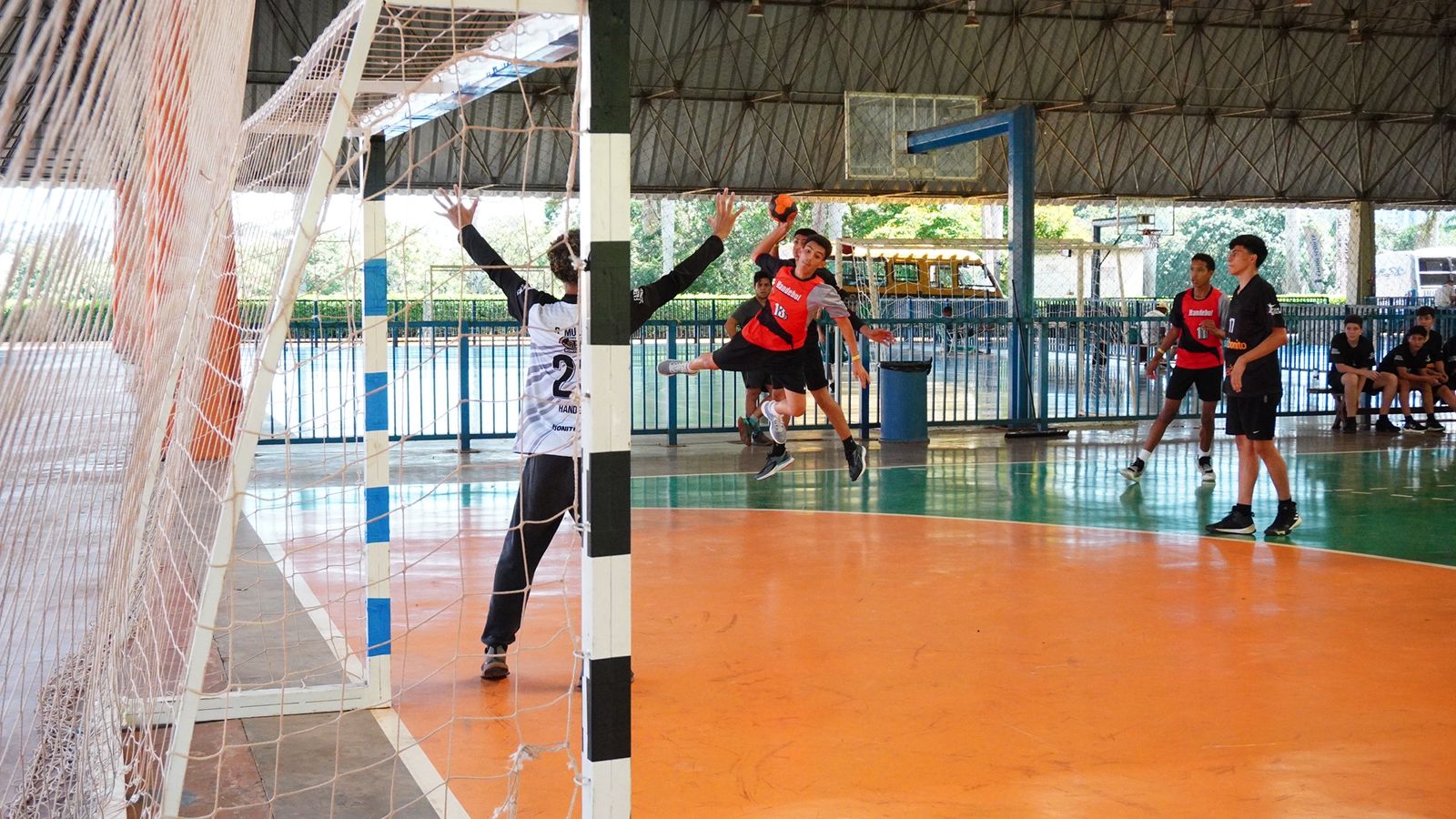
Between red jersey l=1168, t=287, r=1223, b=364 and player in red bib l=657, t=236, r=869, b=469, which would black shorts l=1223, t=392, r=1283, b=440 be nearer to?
red jersey l=1168, t=287, r=1223, b=364

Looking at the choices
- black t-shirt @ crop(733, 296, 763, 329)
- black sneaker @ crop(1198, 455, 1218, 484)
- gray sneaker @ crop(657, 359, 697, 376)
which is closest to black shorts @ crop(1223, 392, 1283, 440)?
black sneaker @ crop(1198, 455, 1218, 484)

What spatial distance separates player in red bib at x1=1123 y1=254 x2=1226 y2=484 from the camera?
444 inches

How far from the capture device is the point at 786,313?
10.1 m

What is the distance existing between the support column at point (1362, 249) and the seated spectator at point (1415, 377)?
17562mm

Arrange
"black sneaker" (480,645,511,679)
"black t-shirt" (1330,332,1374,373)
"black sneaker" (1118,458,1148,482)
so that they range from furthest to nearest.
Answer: "black t-shirt" (1330,332,1374,373) → "black sneaker" (1118,458,1148,482) → "black sneaker" (480,645,511,679)

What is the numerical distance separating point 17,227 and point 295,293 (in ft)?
5.58

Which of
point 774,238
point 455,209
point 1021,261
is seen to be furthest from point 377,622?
point 1021,261

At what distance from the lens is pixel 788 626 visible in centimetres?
679

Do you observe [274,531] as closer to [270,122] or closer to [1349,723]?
[270,122]

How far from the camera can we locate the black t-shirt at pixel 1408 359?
16.5 metres

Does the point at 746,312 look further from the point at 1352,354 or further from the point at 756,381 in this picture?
the point at 1352,354

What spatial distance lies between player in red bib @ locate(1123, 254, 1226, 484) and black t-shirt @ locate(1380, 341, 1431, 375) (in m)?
5.85

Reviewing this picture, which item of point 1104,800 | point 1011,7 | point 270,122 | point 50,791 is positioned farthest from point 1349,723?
point 1011,7

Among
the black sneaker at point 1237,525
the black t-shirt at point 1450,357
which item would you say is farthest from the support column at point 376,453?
the black t-shirt at point 1450,357
